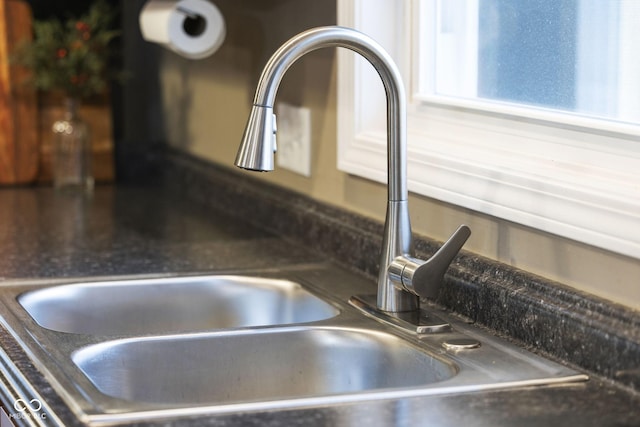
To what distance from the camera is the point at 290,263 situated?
168cm

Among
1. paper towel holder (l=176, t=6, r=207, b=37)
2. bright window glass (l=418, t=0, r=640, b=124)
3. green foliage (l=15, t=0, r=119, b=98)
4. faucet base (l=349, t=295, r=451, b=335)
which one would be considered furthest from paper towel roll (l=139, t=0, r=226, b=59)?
faucet base (l=349, t=295, r=451, b=335)

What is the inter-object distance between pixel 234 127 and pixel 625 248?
1.23 meters

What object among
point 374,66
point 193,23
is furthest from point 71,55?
point 374,66

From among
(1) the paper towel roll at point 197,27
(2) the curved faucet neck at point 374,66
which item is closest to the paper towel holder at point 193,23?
(1) the paper towel roll at point 197,27

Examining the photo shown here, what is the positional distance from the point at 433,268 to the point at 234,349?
0.25m

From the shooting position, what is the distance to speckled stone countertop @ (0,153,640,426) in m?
0.98

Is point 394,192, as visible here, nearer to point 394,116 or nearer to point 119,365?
point 394,116

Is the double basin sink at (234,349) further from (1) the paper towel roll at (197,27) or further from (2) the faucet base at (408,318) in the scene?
(1) the paper towel roll at (197,27)

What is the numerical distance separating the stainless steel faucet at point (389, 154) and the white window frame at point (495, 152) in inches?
3.9

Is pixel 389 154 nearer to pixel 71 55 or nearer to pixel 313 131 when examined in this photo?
pixel 313 131

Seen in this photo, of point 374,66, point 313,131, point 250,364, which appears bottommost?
point 250,364

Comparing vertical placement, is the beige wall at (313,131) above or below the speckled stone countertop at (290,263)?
above

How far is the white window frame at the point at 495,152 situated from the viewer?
114cm

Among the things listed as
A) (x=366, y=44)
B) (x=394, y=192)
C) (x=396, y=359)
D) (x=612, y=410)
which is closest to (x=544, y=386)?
(x=612, y=410)
